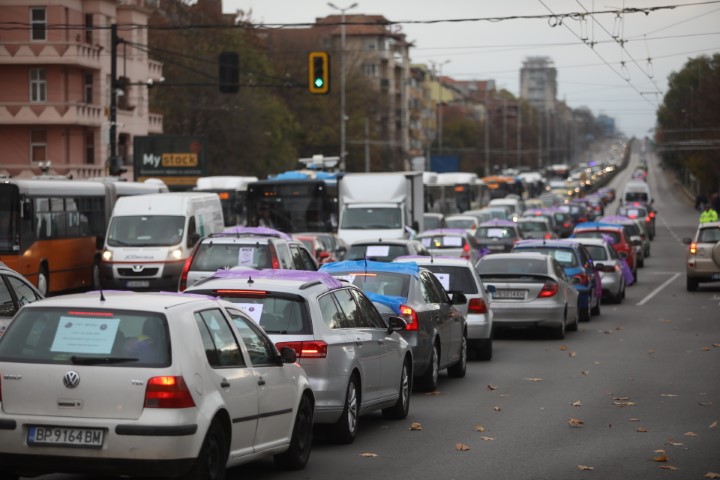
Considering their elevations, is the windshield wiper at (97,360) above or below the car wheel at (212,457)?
above

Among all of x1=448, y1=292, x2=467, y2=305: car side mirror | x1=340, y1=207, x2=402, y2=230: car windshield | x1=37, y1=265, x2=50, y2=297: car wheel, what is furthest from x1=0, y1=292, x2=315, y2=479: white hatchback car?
x1=340, y1=207, x2=402, y2=230: car windshield

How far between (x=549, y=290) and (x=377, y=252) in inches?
246

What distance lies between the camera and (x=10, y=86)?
224 ft

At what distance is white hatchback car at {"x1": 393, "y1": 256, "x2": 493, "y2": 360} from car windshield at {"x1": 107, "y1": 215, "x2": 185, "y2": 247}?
13.6m

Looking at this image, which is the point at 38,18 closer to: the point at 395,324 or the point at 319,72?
the point at 319,72

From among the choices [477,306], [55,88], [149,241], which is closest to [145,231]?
[149,241]

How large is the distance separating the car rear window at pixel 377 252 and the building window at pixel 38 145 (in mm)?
41755

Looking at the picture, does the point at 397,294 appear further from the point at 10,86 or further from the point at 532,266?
the point at 10,86

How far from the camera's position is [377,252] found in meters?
29.5

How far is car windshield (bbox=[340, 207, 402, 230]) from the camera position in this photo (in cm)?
4244

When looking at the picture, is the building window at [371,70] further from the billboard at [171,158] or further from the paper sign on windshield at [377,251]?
the paper sign on windshield at [377,251]

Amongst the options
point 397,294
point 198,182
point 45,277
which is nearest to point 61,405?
point 397,294

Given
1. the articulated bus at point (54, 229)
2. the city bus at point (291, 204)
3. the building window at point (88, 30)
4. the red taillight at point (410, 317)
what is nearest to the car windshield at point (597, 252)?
the articulated bus at point (54, 229)

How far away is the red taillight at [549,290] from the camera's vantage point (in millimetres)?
23859
